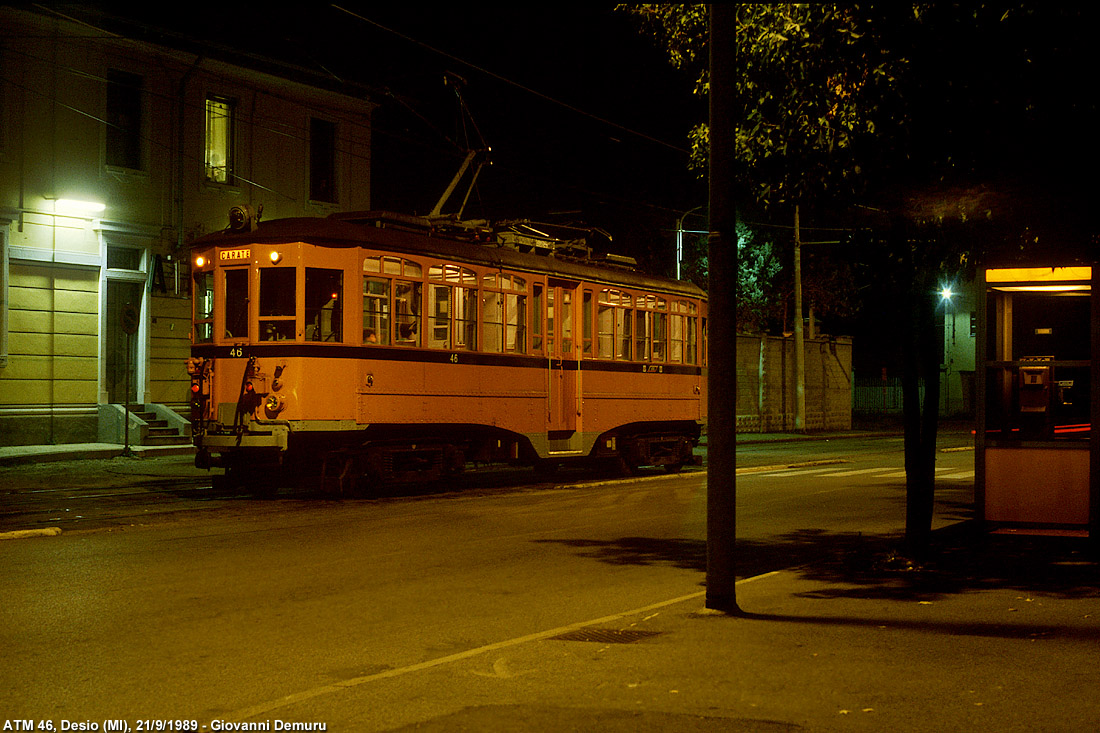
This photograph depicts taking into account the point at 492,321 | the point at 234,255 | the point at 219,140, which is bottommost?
the point at 492,321

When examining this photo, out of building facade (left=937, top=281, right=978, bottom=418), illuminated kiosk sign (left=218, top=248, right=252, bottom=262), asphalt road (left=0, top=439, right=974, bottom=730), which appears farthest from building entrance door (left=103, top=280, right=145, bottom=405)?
building facade (left=937, top=281, right=978, bottom=418)

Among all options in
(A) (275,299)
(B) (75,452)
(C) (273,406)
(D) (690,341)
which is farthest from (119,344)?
(D) (690,341)

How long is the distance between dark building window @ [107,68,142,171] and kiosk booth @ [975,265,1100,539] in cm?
2003

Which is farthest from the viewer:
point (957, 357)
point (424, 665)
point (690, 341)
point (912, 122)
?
point (957, 357)

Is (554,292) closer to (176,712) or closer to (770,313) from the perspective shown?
(176,712)

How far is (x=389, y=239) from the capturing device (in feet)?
54.3

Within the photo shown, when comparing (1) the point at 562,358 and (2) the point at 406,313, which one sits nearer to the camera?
(2) the point at 406,313

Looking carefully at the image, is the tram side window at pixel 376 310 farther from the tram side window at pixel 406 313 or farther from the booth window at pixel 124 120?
the booth window at pixel 124 120

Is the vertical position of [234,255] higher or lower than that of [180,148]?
lower

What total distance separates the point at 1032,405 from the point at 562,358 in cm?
935

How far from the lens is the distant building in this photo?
23.4 metres

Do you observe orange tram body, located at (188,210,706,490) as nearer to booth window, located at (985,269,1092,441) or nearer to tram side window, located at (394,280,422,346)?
tram side window, located at (394,280,422,346)

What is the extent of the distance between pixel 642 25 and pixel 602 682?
6.61m

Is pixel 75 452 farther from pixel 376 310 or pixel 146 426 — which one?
pixel 376 310
